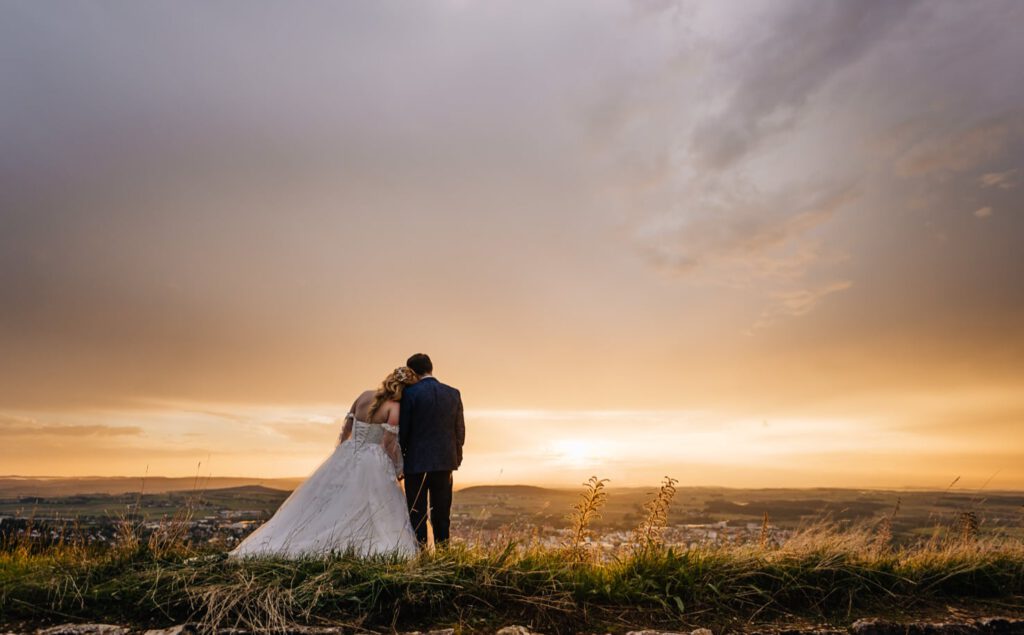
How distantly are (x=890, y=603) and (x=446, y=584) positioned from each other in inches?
192

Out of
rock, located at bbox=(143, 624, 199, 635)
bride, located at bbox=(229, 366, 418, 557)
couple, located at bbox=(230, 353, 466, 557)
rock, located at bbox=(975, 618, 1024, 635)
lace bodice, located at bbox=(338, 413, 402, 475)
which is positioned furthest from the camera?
lace bodice, located at bbox=(338, 413, 402, 475)

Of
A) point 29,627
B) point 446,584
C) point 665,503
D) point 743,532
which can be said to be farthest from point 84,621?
point 743,532

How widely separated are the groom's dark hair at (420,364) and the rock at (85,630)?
17.4ft

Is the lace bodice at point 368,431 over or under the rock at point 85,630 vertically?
over

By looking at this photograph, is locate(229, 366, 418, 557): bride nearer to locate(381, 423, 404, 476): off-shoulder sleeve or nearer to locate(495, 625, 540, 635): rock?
locate(381, 423, 404, 476): off-shoulder sleeve

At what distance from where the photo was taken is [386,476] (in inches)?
320

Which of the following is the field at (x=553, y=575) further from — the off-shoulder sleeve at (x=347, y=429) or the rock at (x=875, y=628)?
the off-shoulder sleeve at (x=347, y=429)

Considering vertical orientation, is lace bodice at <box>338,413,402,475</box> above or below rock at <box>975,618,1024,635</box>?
above

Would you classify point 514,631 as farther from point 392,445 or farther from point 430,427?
point 392,445

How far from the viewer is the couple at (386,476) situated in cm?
729

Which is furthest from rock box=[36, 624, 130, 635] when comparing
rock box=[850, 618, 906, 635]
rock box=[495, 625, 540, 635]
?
rock box=[850, 618, 906, 635]

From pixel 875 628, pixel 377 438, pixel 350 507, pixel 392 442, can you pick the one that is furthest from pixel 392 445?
pixel 875 628

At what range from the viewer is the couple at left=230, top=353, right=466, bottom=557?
7.29 m

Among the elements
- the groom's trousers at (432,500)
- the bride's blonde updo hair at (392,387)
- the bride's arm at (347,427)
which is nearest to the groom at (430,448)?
the groom's trousers at (432,500)
